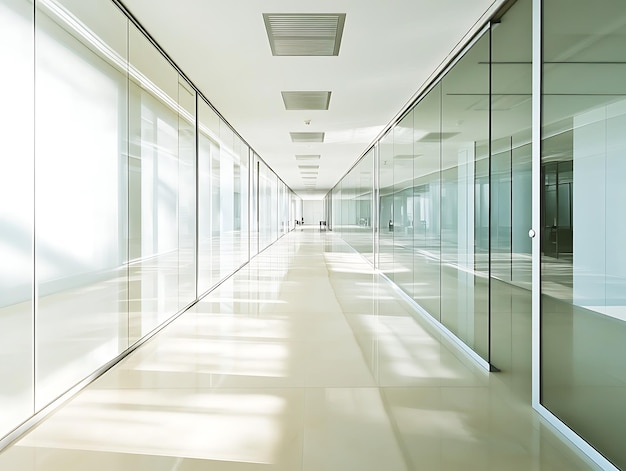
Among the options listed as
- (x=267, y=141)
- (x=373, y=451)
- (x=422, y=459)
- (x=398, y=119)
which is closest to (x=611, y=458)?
(x=422, y=459)

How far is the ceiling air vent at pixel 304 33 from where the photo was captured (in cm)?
492

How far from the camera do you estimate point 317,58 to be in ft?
20.0

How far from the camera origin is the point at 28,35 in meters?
3.33

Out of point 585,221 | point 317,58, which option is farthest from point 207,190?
point 585,221

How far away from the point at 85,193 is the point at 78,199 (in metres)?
0.08

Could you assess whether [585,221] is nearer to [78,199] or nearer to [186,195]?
[78,199]

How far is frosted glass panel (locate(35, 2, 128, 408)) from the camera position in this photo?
11.9 ft

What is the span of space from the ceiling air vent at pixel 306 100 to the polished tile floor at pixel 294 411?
12.8 ft

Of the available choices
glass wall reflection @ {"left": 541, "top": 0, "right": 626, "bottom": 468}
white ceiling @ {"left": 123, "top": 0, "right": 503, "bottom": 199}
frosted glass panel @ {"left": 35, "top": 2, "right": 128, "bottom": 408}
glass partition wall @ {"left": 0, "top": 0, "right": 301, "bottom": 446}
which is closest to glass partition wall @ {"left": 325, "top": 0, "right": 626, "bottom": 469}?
glass wall reflection @ {"left": 541, "top": 0, "right": 626, "bottom": 468}

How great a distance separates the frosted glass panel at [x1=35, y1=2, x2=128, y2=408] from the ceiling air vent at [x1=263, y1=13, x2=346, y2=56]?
160 centimetres

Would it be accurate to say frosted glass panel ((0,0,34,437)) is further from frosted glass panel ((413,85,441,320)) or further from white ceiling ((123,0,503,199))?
frosted glass panel ((413,85,441,320))

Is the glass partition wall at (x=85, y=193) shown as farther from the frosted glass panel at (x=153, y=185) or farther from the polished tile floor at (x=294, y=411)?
the polished tile floor at (x=294, y=411)

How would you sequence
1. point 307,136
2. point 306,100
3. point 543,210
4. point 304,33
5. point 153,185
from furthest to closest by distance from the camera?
point 307,136 → point 306,100 → point 153,185 → point 304,33 → point 543,210

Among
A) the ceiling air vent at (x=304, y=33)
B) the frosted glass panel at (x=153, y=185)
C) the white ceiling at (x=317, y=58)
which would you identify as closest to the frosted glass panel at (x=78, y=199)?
the frosted glass panel at (x=153, y=185)
